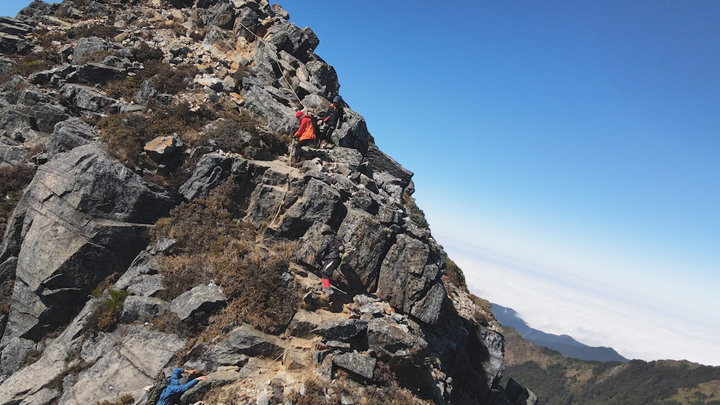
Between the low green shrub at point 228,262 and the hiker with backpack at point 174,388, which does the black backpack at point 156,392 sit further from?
the low green shrub at point 228,262

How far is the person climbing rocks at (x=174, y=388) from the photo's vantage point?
409 inches

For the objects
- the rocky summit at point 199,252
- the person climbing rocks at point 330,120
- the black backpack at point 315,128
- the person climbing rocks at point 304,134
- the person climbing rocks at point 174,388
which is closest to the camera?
the person climbing rocks at point 174,388

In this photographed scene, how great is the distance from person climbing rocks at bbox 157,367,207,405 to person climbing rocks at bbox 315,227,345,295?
619 cm

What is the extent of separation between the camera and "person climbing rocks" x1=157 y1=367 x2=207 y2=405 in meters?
10.4

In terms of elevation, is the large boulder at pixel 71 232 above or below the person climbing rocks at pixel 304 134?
below

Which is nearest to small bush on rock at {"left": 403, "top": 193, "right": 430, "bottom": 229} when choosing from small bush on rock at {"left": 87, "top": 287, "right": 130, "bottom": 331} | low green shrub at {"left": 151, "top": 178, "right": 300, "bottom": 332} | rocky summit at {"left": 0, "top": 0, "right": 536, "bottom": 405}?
rocky summit at {"left": 0, "top": 0, "right": 536, "bottom": 405}

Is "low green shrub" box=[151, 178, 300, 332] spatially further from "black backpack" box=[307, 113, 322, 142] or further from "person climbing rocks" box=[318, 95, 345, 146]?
"person climbing rocks" box=[318, 95, 345, 146]

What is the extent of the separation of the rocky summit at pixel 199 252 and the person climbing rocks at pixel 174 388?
0.66 feet

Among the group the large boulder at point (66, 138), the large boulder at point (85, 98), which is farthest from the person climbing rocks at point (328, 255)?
the large boulder at point (85, 98)

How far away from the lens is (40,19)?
95.7 feet

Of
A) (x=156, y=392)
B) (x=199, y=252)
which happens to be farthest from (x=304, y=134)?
(x=156, y=392)

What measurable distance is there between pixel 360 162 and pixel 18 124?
1908 centimetres

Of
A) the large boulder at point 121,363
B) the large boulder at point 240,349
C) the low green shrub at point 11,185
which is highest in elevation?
the low green shrub at point 11,185

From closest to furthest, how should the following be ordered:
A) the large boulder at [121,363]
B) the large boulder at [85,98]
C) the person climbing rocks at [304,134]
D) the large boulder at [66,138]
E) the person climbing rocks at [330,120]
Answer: the large boulder at [121,363]
the large boulder at [66,138]
the large boulder at [85,98]
the person climbing rocks at [304,134]
the person climbing rocks at [330,120]
